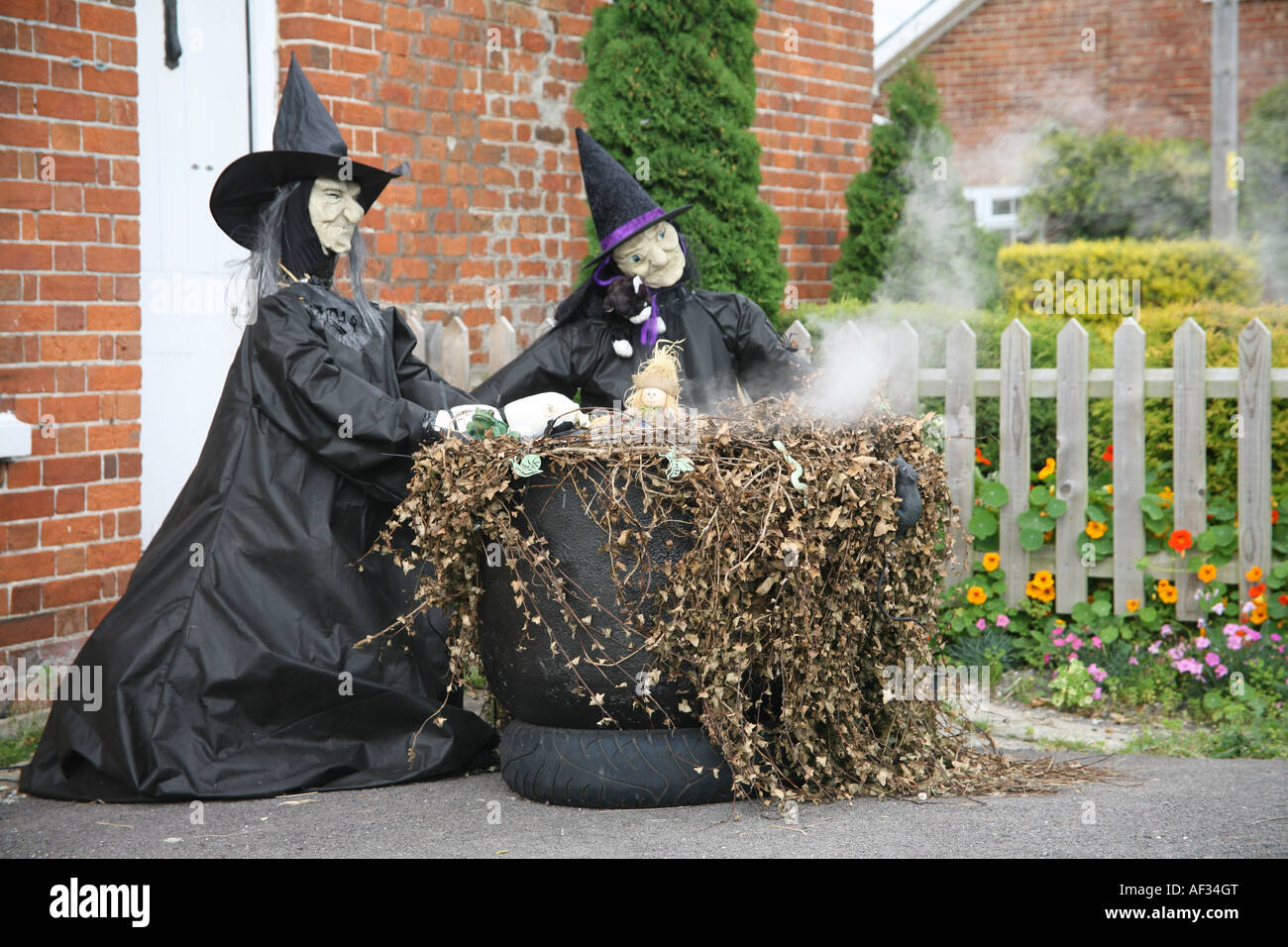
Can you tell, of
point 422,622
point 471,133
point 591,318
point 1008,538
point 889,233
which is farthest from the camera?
point 889,233

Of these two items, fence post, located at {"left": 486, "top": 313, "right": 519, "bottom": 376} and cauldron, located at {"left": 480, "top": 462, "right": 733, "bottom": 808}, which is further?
fence post, located at {"left": 486, "top": 313, "right": 519, "bottom": 376}

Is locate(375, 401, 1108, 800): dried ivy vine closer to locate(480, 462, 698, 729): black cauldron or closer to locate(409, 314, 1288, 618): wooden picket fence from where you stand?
locate(480, 462, 698, 729): black cauldron

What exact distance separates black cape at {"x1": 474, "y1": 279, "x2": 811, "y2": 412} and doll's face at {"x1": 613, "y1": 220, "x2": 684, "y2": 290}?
6 cm

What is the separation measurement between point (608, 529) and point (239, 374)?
4.60 ft

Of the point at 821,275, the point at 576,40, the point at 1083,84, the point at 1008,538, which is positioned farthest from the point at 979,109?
the point at 1008,538

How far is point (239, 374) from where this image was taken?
407 centimetres

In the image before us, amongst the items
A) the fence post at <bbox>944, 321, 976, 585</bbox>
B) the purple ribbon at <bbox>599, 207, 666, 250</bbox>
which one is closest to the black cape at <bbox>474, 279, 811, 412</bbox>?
the purple ribbon at <bbox>599, 207, 666, 250</bbox>

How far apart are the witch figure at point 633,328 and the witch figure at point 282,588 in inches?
23.9

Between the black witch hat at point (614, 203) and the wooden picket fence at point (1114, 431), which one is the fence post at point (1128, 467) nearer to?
the wooden picket fence at point (1114, 431)

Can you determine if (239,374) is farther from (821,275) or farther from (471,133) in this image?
(821,275)

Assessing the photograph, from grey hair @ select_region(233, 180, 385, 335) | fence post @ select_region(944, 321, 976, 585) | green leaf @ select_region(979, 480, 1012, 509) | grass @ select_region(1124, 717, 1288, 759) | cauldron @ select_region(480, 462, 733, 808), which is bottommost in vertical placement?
grass @ select_region(1124, 717, 1288, 759)

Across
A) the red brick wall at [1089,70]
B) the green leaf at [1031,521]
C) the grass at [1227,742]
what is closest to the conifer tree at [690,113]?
the green leaf at [1031,521]

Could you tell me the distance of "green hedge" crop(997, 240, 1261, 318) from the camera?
10.5 meters

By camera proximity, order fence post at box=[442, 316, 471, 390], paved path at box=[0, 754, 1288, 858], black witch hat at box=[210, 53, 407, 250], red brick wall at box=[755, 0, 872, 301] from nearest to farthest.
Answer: paved path at box=[0, 754, 1288, 858] < black witch hat at box=[210, 53, 407, 250] < fence post at box=[442, 316, 471, 390] < red brick wall at box=[755, 0, 872, 301]
